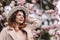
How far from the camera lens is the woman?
6.77ft

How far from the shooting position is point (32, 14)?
2266 millimetres

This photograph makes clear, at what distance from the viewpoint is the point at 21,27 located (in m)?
2.10

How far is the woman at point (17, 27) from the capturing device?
6.77 feet

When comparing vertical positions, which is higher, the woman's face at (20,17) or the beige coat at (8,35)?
the woman's face at (20,17)

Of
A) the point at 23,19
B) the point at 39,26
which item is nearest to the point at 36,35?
the point at 39,26

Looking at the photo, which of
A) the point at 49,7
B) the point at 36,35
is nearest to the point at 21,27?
the point at 36,35

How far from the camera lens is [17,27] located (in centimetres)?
210

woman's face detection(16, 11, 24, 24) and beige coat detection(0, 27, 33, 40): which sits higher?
woman's face detection(16, 11, 24, 24)

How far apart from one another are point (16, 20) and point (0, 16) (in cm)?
20

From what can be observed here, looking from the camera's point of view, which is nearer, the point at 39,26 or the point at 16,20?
the point at 16,20

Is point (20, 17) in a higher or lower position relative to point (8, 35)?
higher

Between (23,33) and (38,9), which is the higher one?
(38,9)

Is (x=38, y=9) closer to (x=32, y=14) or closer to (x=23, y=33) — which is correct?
(x=32, y=14)

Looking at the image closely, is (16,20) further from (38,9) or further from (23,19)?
(38,9)
